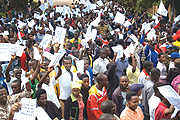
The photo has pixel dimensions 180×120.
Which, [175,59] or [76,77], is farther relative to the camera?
[175,59]

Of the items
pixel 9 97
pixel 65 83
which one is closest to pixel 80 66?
pixel 65 83

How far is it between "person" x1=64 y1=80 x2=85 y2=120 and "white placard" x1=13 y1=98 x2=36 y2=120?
3.71 feet

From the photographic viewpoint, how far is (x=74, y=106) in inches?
181

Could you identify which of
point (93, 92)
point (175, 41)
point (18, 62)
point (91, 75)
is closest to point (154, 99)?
point (93, 92)

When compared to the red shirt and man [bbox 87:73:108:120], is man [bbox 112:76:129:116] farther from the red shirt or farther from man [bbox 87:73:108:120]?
the red shirt

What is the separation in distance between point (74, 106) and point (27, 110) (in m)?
1.24

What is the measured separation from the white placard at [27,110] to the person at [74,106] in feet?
3.71

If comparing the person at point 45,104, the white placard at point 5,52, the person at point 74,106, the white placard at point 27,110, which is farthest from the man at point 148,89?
the white placard at point 5,52

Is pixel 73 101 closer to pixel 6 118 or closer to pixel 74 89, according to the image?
pixel 74 89

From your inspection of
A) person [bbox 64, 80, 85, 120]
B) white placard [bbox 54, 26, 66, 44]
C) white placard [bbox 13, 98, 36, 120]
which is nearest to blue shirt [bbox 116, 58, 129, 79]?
white placard [bbox 54, 26, 66, 44]

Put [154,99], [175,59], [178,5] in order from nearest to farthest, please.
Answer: [154,99]
[175,59]
[178,5]

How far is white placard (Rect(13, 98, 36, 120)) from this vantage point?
347 cm

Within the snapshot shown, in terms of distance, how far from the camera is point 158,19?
14.2 metres

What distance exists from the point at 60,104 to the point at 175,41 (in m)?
5.77
